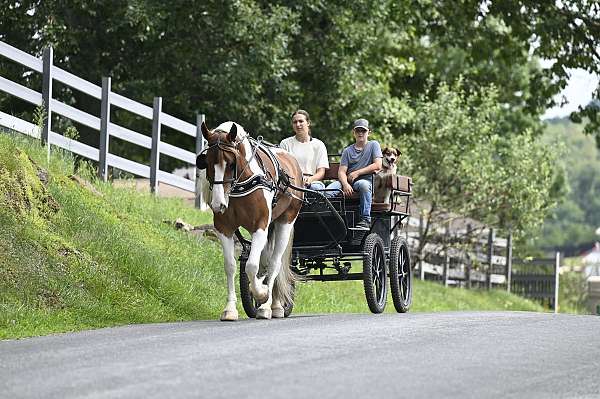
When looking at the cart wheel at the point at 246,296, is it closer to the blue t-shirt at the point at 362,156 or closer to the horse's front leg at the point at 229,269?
the horse's front leg at the point at 229,269

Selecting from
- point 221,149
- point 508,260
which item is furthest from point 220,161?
point 508,260

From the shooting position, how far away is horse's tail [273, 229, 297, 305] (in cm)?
1501

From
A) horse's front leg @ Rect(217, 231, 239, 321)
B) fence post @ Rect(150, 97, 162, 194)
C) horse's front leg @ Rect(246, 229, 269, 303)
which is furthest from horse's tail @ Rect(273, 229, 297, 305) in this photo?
fence post @ Rect(150, 97, 162, 194)

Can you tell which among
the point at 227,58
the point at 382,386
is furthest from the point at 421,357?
the point at 227,58

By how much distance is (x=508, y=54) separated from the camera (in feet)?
108

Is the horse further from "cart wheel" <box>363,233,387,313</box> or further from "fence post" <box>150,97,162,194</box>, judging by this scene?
"fence post" <box>150,97,162,194</box>

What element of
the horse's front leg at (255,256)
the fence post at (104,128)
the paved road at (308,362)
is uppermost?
the fence post at (104,128)

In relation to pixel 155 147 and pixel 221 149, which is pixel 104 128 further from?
pixel 221 149

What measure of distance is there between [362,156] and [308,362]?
20.1 ft

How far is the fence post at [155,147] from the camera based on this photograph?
23.5 metres

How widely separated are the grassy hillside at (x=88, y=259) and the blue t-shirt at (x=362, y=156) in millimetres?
2387

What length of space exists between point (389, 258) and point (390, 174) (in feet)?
3.18

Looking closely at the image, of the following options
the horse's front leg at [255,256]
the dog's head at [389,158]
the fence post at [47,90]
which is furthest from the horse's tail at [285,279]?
the fence post at [47,90]

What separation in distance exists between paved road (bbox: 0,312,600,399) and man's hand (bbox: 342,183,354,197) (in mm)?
A: 2396
